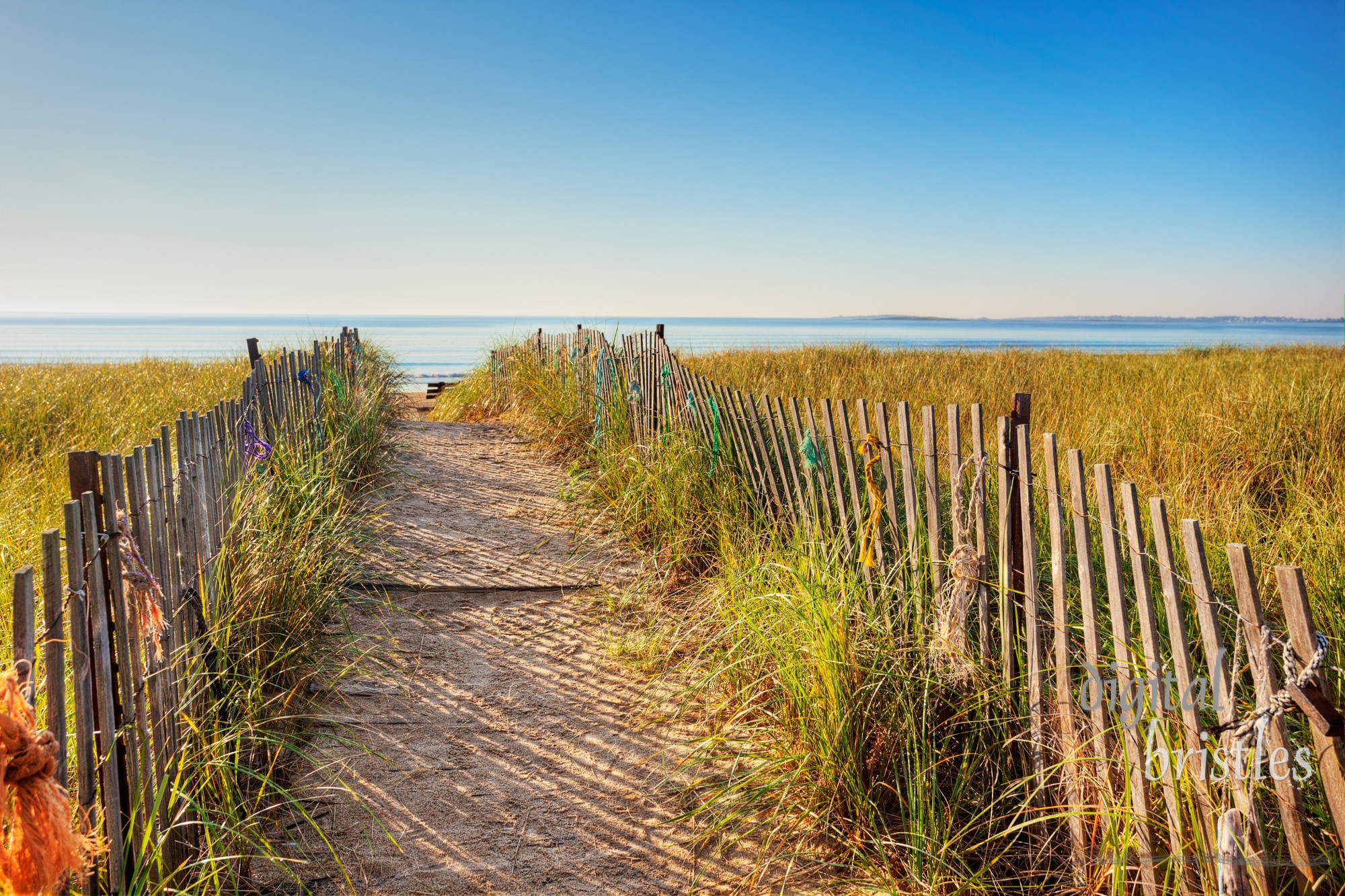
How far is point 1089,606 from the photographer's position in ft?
6.66

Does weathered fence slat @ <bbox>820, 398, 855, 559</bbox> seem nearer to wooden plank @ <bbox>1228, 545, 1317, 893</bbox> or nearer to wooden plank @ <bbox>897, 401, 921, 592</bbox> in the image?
wooden plank @ <bbox>897, 401, 921, 592</bbox>

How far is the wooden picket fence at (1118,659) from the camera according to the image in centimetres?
153

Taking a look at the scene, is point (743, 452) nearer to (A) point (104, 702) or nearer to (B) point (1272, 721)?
(B) point (1272, 721)

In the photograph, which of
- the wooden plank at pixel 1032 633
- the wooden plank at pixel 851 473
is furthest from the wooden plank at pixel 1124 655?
the wooden plank at pixel 851 473

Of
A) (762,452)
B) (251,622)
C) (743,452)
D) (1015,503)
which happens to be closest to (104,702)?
(251,622)

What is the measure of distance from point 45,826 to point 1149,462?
19.6 ft

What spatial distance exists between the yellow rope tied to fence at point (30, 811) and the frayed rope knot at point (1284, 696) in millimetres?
2122

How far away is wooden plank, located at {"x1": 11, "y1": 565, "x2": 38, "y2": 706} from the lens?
4.47 ft

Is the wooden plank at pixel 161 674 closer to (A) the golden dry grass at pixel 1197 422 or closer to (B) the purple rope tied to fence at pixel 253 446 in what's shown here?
(B) the purple rope tied to fence at pixel 253 446

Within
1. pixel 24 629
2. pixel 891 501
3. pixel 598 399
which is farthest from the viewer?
pixel 598 399

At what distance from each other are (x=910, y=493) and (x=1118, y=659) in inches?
38.7

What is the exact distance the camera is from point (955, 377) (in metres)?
11.5

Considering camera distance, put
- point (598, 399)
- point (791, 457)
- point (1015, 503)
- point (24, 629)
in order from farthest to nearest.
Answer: point (598, 399) → point (791, 457) → point (1015, 503) → point (24, 629)

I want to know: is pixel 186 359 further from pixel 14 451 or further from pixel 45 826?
pixel 45 826
